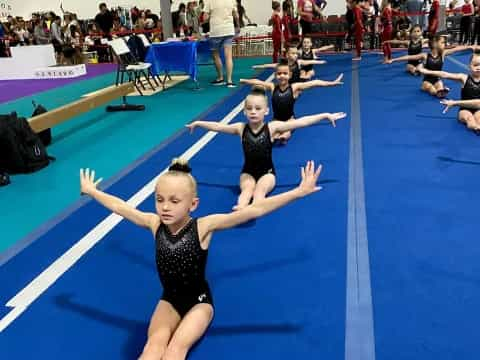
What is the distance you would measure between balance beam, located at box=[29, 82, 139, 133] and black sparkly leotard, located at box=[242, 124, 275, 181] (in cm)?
286

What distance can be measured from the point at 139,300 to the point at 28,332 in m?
0.65

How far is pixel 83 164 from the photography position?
19.3 feet

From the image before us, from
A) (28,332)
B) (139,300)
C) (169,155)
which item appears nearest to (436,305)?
(139,300)

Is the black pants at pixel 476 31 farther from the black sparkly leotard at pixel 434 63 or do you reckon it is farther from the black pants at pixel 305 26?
the black sparkly leotard at pixel 434 63

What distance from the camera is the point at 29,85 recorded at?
12578mm

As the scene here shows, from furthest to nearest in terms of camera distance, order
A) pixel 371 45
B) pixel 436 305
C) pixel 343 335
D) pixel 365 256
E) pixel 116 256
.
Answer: pixel 371 45 < pixel 116 256 < pixel 365 256 < pixel 436 305 < pixel 343 335

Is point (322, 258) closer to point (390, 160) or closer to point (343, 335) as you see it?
point (343, 335)

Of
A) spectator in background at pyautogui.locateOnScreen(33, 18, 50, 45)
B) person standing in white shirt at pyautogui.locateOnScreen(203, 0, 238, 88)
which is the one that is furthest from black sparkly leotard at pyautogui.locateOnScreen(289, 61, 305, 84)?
spectator in background at pyautogui.locateOnScreen(33, 18, 50, 45)

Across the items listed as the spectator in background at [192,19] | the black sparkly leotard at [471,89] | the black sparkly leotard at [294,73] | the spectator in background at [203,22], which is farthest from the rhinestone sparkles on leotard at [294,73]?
the spectator in background at [203,22]

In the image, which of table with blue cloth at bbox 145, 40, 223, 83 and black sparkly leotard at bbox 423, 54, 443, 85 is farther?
table with blue cloth at bbox 145, 40, 223, 83

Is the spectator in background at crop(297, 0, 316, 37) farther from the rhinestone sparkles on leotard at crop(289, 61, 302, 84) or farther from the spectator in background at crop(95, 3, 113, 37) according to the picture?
the spectator in background at crop(95, 3, 113, 37)

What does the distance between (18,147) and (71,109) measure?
1280 millimetres

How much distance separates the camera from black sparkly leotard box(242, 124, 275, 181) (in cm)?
439

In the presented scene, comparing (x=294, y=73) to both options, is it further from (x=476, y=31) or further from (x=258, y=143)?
(x=476, y=31)
